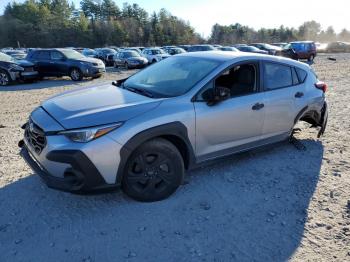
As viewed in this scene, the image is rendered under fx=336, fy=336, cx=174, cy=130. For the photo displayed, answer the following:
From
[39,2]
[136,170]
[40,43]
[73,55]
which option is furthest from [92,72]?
[39,2]

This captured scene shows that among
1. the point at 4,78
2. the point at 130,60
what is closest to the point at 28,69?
the point at 4,78

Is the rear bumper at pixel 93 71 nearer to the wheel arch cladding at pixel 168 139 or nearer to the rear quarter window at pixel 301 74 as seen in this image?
the rear quarter window at pixel 301 74

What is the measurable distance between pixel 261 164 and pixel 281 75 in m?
1.32

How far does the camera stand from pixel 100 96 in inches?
159

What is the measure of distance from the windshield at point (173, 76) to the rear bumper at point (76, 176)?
1234 mm

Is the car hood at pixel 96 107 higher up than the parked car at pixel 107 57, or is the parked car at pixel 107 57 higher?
the car hood at pixel 96 107

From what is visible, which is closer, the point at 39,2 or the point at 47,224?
the point at 47,224

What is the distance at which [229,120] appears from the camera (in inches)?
163

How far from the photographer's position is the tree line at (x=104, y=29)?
77312mm

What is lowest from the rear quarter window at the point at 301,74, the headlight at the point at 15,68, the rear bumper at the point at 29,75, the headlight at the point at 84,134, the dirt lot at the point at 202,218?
the dirt lot at the point at 202,218

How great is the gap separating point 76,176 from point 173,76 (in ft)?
6.18

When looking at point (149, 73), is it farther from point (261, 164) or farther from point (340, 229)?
point (340, 229)

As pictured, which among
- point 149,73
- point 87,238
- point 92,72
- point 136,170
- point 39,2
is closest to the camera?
point 87,238

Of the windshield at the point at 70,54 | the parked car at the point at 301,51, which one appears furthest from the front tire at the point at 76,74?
the parked car at the point at 301,51
